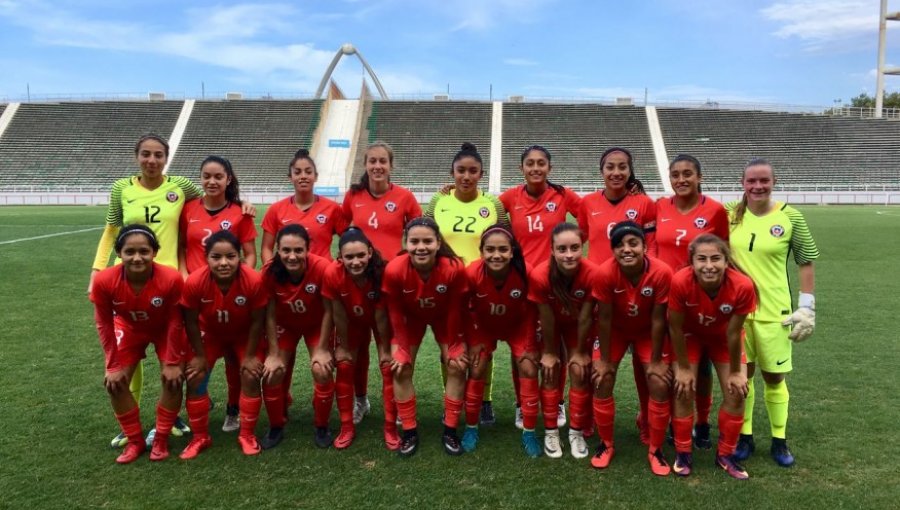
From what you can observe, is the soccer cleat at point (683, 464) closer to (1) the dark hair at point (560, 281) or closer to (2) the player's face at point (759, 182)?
(1) the dark hair at point (560, 281)

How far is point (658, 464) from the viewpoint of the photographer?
11.1 ft

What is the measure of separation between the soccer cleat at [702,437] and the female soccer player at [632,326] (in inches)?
16.6

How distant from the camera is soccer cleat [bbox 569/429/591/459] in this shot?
140 inches

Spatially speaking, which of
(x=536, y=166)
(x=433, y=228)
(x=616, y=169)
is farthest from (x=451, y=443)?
(x=616, y=169)

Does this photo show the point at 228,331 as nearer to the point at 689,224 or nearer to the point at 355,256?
the point at 355,256

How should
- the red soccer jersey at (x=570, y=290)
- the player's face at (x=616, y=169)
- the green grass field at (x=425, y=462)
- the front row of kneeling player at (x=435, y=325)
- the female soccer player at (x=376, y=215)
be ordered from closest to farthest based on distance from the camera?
the green grass field at (x=425, y=462) < the front row of kneeling player at (x=435, y=325) < the red soccer jersey at (x=570, y=290) < the player's face at (x=616, y=169) < the female soccer player at (x=376, y=215)

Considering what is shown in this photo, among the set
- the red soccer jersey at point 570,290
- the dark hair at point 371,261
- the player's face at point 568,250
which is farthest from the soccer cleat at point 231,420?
the player's face at point 568,250

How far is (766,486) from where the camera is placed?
10.4 feet

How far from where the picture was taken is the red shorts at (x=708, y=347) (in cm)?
335

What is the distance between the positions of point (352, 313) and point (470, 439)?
1.07 m

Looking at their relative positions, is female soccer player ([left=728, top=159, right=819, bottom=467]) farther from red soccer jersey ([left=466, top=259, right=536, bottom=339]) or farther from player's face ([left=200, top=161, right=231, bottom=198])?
player's face ([left=200, top=161, right=231, bottom=198])

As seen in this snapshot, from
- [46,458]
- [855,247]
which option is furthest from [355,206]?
[855,247]

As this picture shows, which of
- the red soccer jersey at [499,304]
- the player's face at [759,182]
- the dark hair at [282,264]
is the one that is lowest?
the red soccer jersey at [499,304]

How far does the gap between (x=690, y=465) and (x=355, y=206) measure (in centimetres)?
268
